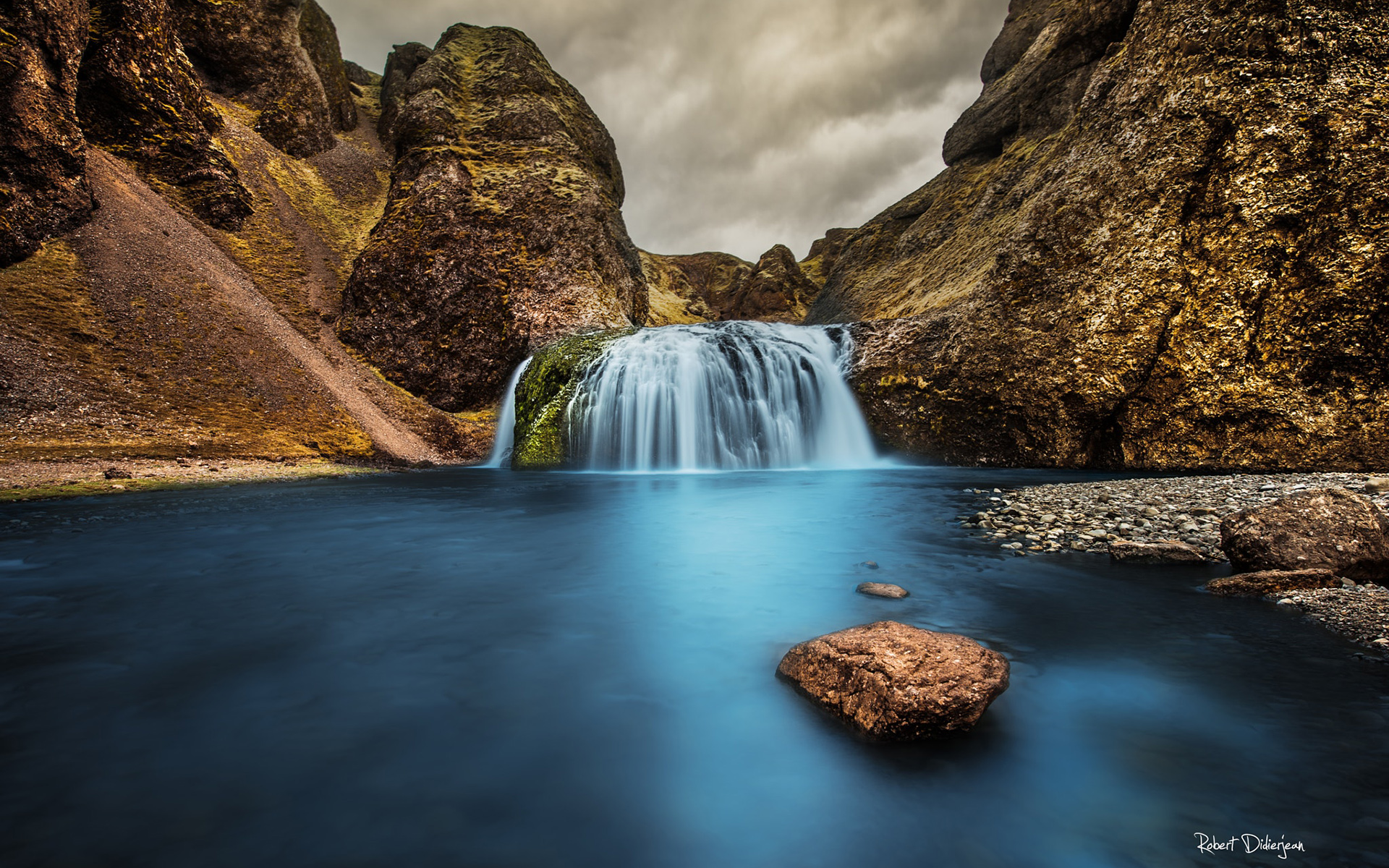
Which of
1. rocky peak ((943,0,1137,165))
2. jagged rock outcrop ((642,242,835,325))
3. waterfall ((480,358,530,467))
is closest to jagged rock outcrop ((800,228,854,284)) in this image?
jagged rock outcrop ((642,242,835,325))

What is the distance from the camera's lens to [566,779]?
234cm

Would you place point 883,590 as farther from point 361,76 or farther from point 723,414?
point 361,76

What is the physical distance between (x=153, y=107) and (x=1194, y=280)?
32.0 m

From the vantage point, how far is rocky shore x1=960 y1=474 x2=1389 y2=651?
12.5 ft

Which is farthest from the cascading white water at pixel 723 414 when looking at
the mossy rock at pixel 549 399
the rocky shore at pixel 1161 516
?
the rocky shore at pixel 1161 516

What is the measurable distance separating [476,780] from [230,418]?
1512 cm

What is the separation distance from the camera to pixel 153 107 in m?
18.4

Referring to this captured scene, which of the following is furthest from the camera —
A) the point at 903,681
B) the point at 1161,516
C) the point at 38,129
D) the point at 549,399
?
the point at 549,399

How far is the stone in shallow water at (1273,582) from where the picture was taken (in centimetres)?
396

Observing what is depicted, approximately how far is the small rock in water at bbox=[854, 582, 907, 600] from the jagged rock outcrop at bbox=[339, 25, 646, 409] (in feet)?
65.4

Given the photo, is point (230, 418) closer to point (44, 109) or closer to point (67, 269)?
point (67, 269)

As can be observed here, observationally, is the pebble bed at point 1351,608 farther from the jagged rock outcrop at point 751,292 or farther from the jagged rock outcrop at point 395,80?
the jagged rock outcrop at point 751,292

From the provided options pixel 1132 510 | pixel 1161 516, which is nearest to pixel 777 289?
pixel 1132 510

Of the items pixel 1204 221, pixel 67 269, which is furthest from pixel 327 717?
pixel 67 269
